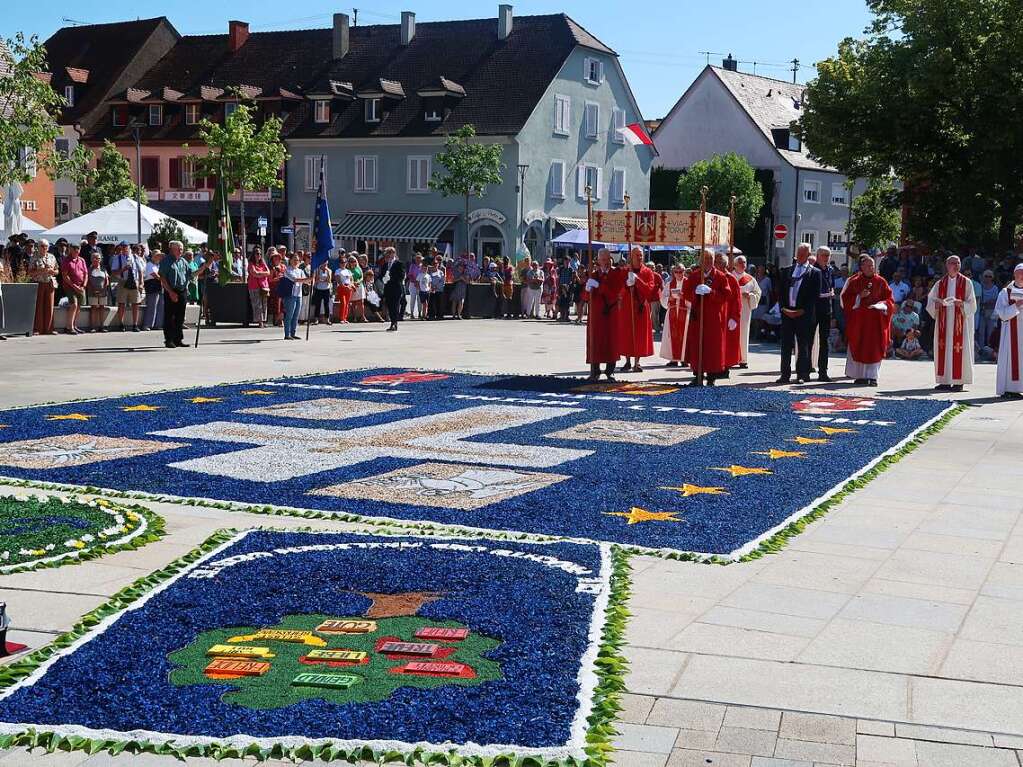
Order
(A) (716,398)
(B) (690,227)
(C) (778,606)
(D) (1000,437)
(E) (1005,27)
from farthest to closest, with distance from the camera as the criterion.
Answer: (E) (1005,27), (B) (690,227), (A) (716,398), (D) (1000,437), (C) (778,606)

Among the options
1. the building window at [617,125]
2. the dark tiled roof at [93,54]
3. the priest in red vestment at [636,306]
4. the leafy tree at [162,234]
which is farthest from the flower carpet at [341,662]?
the dark tiled roof at [93,54]

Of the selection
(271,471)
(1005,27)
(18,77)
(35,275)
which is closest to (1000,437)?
(271,471)

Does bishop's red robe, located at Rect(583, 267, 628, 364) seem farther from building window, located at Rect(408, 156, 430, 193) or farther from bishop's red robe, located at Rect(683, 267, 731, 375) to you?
building window, located at Rect(408, 156, 430, 193)

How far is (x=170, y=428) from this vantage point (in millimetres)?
12656

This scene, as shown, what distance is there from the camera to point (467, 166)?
53.9 metres

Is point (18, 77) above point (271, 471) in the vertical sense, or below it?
above

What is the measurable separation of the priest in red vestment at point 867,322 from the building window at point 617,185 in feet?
146

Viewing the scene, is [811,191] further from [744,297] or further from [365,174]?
[744,297]

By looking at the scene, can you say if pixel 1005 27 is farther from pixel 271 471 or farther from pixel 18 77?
pixel 271 471

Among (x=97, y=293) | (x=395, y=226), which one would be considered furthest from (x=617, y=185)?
(x=97, y=293)

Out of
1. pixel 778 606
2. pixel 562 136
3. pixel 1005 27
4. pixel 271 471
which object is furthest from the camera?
pixel 562 136

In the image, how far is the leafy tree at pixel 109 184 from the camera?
61.7 meters

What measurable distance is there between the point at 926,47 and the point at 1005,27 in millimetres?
1867

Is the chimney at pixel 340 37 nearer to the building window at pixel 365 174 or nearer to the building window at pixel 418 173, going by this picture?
the building window at pixel 365 174
